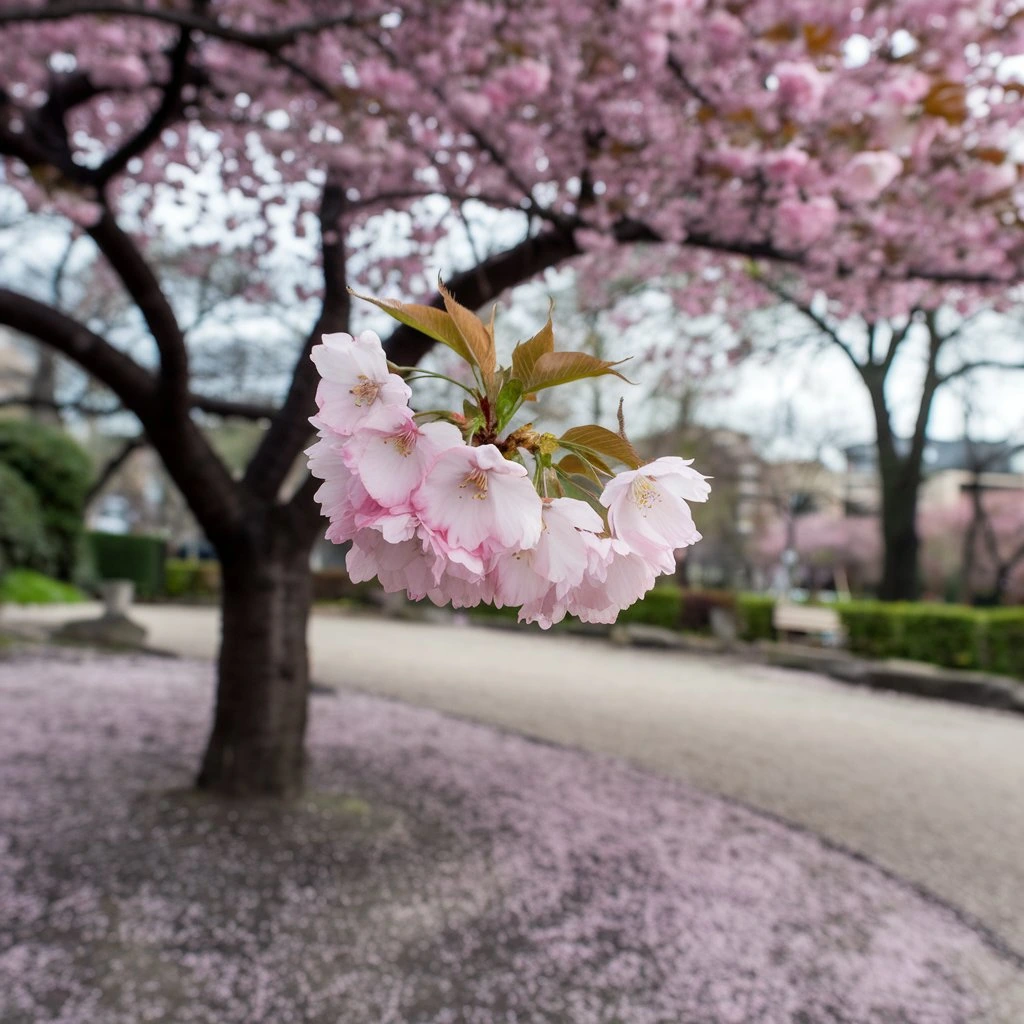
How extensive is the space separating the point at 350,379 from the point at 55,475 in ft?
51.2

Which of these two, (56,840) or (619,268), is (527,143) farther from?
(56,840)

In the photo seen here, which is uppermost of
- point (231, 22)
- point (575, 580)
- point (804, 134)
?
point (231, 22)

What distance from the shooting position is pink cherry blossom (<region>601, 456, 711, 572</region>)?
0.68 meters

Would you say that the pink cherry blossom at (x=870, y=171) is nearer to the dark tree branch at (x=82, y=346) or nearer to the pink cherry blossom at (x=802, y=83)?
the pink cherry blossom at (x=802, y=83)

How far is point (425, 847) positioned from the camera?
3.63m

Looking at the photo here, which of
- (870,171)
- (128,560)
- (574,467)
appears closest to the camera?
(574,467)

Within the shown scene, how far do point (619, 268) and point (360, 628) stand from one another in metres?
9.39

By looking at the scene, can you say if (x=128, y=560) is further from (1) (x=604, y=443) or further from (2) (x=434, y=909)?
(1) (x=604, y=443)

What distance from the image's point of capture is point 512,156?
4445mm

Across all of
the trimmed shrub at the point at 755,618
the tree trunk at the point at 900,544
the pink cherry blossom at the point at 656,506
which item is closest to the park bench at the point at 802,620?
the trimmed shrub at the point at 755,618

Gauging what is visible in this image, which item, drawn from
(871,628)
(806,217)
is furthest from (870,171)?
(871,628)

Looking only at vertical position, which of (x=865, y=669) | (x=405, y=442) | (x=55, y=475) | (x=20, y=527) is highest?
(x=55, y=475)

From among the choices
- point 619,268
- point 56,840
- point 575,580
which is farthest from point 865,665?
point 575,580

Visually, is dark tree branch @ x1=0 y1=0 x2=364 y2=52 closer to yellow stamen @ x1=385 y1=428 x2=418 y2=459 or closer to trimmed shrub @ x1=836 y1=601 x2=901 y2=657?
yellow stamen @ x1=385 y1=428 x2=418 y2=459
